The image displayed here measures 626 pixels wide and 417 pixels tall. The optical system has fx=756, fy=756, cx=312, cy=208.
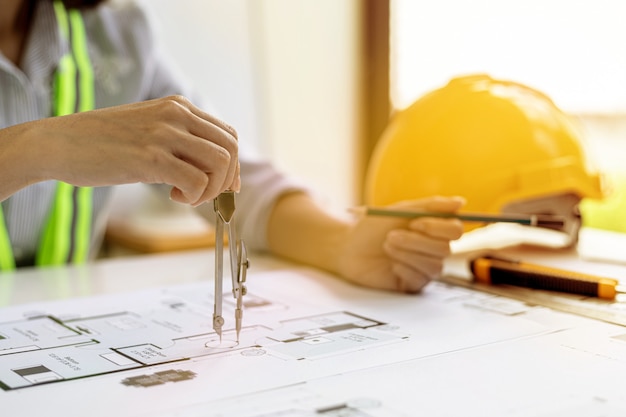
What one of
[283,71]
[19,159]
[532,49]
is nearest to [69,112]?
[19,159]

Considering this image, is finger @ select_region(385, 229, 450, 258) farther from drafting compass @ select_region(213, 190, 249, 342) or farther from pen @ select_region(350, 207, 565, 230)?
drafting compass @ select_region(213, 190, 249, 342)

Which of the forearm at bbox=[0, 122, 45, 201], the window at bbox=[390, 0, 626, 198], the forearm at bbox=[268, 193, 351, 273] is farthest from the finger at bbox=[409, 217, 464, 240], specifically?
the window at bbox=[390, 0, 626, 198]

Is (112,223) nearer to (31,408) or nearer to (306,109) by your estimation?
(306,109)

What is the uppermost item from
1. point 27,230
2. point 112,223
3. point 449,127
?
point 449,127

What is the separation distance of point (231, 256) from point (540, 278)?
376 mm

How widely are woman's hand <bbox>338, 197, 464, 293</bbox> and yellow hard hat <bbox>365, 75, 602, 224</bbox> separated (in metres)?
0.17

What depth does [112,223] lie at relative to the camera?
2152 mm

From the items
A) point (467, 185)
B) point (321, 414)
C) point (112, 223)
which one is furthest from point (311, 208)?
point (112, 223)

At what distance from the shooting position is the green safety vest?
3.74 feet

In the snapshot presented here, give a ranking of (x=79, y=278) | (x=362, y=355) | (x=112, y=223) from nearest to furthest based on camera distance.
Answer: (x=362, y=355) < (x=79, y=278) < (x=112, y=223)

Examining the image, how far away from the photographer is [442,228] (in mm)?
850

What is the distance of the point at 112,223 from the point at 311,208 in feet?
3.92

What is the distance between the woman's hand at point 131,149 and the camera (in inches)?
23.8

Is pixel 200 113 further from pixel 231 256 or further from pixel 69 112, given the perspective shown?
pixel 69 112
